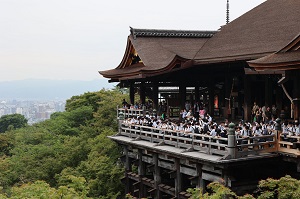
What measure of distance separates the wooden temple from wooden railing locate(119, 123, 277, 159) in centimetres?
4

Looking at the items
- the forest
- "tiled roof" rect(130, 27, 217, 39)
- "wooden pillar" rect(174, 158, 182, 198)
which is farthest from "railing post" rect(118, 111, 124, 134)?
"wooden pillar" rect(174, 158, 182, 198)

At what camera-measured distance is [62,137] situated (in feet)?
111

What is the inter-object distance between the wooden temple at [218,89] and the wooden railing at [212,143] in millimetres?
37

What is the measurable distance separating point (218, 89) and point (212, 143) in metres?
11.3

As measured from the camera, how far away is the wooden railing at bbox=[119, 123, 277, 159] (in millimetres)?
15550

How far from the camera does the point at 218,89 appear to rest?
2697 centimetres

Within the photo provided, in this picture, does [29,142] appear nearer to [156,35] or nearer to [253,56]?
[156,35]

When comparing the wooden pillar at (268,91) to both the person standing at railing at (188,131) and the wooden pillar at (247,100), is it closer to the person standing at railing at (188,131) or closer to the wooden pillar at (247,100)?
the wooden pillar at (247,100)

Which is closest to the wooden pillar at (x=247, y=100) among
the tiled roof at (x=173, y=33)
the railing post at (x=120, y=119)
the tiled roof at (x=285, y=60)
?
the tiled roof at (x=285, y=60)

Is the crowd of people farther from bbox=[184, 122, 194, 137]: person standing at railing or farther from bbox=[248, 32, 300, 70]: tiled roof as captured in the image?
bbox=[248, 32, 300, 70]: tiled roof

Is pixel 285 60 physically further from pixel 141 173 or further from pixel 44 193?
pixel 141 173

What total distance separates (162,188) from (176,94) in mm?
10588

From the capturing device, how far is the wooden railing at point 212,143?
51.0 feet

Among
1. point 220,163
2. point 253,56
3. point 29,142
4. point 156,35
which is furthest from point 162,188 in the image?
point 29,142
